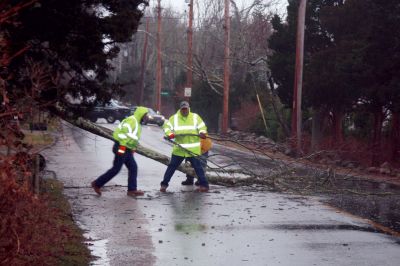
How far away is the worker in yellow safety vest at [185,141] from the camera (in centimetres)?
1445

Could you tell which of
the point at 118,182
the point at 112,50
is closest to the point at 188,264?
the point at 112,50

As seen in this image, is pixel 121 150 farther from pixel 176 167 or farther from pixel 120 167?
pixel 176 167

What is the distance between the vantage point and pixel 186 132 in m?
14.6

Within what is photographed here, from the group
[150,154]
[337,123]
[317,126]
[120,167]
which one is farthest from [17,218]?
[317,126]

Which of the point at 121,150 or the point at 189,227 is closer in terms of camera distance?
the point at 189,227

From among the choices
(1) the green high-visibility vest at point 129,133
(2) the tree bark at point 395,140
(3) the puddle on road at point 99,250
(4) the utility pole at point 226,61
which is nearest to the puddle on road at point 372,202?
(1) the green high-visibility vest at point 129,133

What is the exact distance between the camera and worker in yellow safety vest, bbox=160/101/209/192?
1445 centimetres

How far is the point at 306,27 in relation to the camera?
97.5 feet

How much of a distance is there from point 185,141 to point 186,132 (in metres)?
0.18

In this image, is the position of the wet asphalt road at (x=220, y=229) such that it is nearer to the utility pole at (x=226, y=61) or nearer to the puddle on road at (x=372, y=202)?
the puddle on road at (x=372, y=202)

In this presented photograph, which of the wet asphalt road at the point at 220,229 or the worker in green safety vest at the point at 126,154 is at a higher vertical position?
the worker in green safety vest at the point at 126,154

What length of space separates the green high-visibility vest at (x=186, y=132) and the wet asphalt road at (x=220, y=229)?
80 cm

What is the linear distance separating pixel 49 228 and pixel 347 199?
8257 millimetres

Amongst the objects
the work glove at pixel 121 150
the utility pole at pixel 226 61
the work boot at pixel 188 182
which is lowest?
the work boot at pixel 188 182
